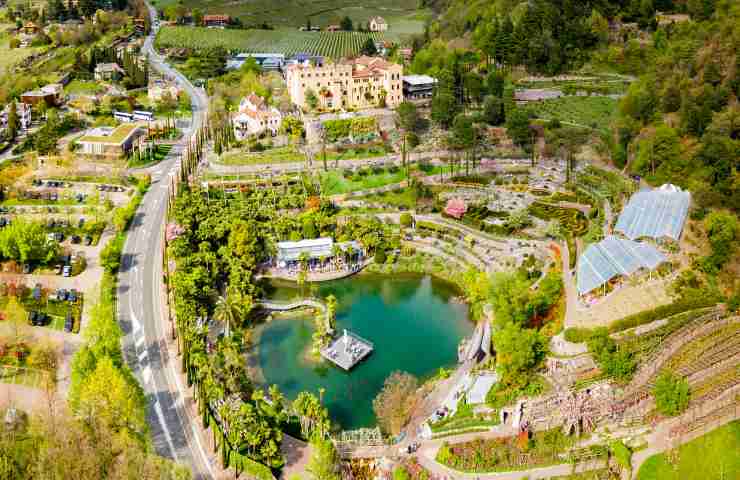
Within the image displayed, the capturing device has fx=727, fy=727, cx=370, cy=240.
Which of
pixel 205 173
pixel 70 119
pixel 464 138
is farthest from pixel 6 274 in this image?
pixel 464 138

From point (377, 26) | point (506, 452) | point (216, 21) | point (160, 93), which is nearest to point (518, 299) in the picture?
→ point (506, 452)

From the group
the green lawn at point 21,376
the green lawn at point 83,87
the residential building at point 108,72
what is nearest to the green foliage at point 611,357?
the green lawn at point 21,376

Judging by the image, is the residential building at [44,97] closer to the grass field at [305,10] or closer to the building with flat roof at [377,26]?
the grass field at [305,10]

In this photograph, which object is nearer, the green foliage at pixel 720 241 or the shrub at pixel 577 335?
the shrub at pixel 577 335

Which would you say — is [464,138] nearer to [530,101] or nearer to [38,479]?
[530,101]

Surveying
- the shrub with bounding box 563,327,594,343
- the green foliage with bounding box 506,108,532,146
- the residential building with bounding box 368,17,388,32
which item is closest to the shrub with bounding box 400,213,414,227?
the green foliage with bounding box 506,108,532,146
